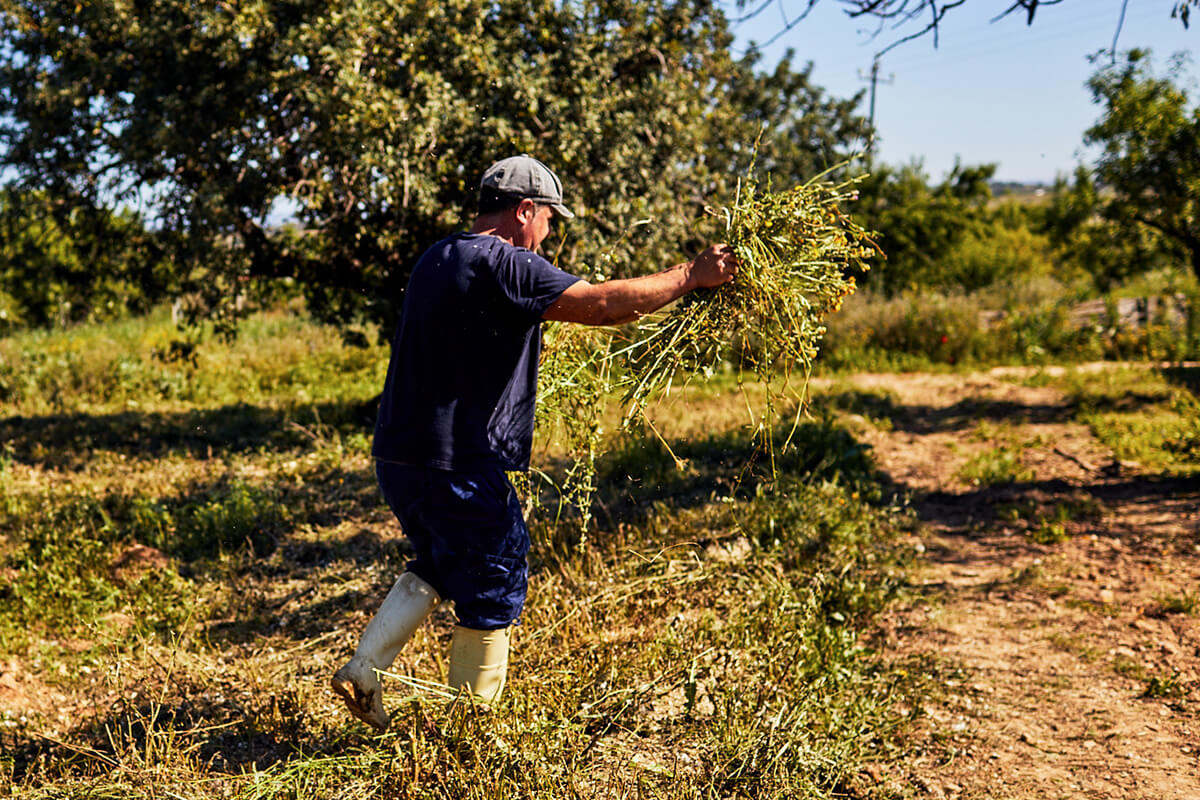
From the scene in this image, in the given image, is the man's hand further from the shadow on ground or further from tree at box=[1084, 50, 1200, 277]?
tree at box=[1084, 50, 1200, 277]

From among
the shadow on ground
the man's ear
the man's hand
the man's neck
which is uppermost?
the man's ear

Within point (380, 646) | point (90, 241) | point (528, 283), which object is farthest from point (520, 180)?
point (90, 241)

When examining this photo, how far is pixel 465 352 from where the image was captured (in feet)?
8.75

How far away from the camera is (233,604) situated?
438 centimetres

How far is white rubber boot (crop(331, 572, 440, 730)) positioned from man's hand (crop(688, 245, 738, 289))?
4.15 ft

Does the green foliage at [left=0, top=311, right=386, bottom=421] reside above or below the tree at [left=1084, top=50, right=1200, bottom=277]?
below

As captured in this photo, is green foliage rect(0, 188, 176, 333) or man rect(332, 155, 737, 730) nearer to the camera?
man rect(332, 155, 737, 730)

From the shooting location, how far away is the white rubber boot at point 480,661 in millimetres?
2787

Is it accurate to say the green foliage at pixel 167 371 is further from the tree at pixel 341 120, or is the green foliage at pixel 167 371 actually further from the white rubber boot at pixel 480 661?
the white rubber boot at pixel 480 661

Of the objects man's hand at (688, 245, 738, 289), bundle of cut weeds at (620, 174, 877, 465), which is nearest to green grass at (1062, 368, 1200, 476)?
bundle of cut weeds at (620, 174, 877, 465)

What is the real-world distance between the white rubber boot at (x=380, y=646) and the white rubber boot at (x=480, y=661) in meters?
0.15

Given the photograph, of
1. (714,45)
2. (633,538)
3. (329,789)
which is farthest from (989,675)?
(714,45)

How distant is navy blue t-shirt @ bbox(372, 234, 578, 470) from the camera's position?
260 centimetres

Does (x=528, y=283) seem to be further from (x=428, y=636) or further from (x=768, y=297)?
(x=428, y=636)
